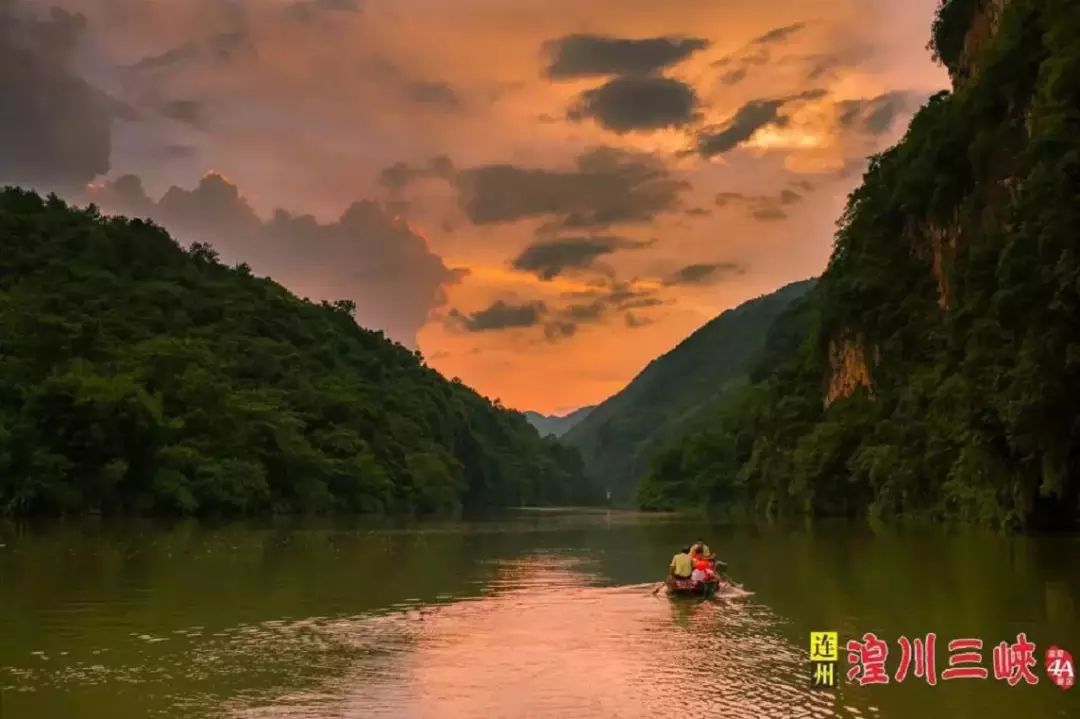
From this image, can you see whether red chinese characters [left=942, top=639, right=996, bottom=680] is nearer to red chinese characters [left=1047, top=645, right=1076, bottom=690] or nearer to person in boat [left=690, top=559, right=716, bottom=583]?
red chinese characters [left=1047, top=645, right=1076, bottom=690]

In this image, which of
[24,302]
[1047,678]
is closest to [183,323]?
[24,302]

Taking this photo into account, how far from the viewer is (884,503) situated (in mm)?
63656

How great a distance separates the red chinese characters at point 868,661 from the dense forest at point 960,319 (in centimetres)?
2152

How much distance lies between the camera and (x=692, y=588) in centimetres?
2328

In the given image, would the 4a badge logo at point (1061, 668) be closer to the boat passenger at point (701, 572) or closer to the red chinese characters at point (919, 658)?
the red chinese characters at point (919, 658)

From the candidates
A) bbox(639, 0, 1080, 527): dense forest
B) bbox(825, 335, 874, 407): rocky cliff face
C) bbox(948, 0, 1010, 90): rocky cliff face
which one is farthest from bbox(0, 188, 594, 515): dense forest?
bbox(948, 0, 1010, 90): rocky cliff face

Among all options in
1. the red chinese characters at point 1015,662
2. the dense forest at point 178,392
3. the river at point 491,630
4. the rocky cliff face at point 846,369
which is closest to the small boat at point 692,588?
the river at point 491,630

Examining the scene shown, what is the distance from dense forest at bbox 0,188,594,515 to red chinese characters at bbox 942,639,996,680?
5269 centimetres

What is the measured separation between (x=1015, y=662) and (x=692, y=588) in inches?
370

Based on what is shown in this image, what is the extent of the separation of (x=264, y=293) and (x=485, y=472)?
60.8 meters

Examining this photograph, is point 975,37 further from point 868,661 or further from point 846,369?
point 868,661

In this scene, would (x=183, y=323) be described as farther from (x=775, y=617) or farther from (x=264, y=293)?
(x=775, y=617)

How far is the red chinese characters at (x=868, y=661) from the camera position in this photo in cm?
1352

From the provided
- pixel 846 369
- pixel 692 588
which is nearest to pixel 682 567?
pixel 692 588
